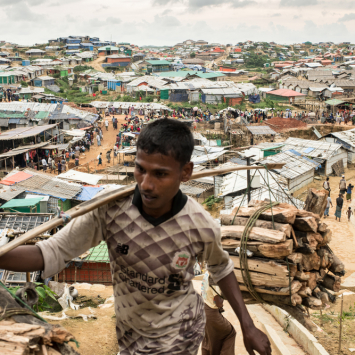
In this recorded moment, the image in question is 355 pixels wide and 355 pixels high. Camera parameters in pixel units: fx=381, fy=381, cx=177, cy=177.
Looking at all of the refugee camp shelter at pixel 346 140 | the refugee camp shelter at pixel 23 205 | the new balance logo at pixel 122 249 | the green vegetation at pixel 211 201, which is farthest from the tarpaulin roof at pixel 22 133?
the new balance logo at pixel 122 249

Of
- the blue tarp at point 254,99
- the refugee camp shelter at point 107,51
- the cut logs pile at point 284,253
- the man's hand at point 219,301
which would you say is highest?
the refugee camp shelter at point 107,51

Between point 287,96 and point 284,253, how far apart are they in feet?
132

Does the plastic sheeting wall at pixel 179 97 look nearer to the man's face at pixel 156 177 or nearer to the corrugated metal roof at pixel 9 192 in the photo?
the corrugated metal roof at pixel 9 192

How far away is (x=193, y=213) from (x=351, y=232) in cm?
A: 1465

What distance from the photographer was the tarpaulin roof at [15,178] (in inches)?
585

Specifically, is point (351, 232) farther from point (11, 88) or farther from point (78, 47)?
point (78, 47)

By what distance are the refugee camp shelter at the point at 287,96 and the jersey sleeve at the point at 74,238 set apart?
1624 inches

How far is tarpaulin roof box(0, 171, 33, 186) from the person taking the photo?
1487 centimetres

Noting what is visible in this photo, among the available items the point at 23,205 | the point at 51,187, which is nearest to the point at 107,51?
the point at 51,187

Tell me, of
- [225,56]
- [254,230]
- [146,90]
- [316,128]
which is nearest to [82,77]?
[146,90]

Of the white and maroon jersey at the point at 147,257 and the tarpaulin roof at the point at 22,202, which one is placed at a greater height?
the white and maroon jersey at the point at 147,257

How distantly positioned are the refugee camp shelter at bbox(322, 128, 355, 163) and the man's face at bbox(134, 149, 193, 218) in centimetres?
2481

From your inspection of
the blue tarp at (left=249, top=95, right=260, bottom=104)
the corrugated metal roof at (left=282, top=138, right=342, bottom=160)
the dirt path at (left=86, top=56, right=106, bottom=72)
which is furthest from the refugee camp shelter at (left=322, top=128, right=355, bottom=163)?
the dirt path at (left=86, top=56, right=106, bottom=72)

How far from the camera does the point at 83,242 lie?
5.83ft
